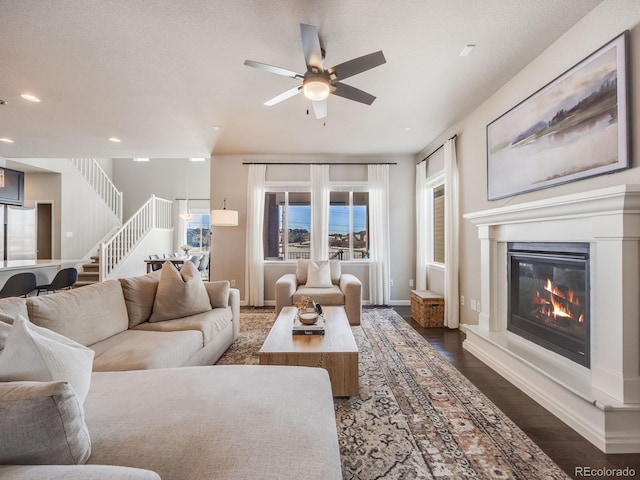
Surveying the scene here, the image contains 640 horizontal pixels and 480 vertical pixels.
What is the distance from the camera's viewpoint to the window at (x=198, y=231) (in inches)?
388

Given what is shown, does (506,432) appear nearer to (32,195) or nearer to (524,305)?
(524,305)

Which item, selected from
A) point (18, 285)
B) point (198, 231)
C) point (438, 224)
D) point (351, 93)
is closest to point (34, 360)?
point (351, 93)

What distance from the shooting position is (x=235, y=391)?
4.23ft

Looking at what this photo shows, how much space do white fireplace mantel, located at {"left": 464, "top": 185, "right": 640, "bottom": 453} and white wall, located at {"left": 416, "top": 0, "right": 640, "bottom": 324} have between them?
0.91ft

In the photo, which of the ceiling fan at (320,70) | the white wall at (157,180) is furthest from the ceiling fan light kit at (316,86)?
the white wall at (157,180)

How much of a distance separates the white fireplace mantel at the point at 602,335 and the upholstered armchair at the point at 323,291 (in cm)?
198

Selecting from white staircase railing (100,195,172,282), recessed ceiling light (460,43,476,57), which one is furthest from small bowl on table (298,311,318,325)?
white staircase railing (100,195,172,282)

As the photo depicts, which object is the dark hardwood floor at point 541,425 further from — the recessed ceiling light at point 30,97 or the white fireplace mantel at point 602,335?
the recessed ceiling light at point 30,97

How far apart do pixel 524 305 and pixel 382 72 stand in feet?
8.10

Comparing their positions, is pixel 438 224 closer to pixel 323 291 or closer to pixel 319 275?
pixel 319 275

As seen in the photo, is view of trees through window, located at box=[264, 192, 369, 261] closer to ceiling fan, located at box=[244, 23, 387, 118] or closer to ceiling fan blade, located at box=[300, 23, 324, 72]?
ceiling fan, located at box=[244, 23, 387, 118]

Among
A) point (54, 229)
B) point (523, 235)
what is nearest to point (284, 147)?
point (523, 235)

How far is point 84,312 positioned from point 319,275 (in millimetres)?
3016

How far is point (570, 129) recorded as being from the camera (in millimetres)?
2172
